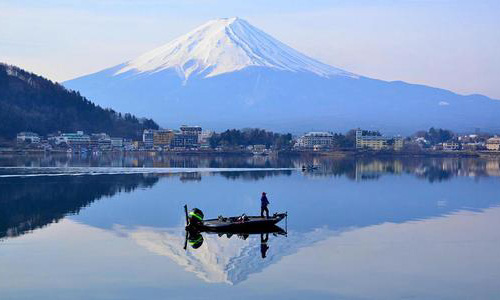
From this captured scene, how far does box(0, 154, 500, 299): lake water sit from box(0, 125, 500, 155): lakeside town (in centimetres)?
4783

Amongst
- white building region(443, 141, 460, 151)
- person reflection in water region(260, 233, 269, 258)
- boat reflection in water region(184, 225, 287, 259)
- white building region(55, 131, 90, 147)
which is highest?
white building region(55, 131, 90, 147)

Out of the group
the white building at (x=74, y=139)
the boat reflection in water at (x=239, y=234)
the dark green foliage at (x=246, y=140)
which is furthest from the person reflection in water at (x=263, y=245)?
the dark green foliage at (x=246, y=140)

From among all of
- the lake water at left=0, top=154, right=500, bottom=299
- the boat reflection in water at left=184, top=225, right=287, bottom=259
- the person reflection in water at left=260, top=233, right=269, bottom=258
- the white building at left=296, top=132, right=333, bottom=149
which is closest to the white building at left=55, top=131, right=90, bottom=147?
the white building at left=296, top=132, right=333, bottom=149

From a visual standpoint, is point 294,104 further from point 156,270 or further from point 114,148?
point 156,270

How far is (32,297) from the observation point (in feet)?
34.8

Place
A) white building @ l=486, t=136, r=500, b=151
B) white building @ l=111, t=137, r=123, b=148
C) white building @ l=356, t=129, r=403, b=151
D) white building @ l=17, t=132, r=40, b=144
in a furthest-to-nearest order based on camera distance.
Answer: white building @ l=486, t=136, r=500, b=151 < white building @ l=356, t=129, r=403, b=151 < white building @ l=111, t=137, r=123, b=148 < white building @ l=17, t=132, r=40, b=144

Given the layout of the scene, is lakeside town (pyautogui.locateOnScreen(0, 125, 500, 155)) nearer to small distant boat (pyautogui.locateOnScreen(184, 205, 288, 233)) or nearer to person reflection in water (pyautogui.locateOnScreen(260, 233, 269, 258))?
small distant boat (pyautogui.locateOnScreen(184, 205, 288, 233))

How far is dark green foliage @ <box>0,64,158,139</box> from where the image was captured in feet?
260

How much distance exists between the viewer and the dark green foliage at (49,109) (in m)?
79.2

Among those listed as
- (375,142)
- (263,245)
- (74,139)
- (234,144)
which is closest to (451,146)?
(375,142)

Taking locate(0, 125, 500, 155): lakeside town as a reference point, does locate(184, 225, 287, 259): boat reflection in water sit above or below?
below

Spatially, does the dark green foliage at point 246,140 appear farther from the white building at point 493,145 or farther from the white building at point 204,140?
the white building at point 493,145

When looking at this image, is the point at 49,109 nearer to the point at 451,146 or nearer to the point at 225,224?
the point at 451,146

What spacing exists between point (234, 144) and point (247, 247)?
66091 mm
